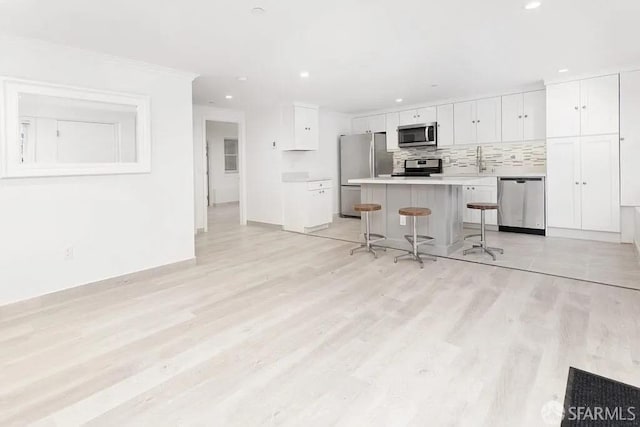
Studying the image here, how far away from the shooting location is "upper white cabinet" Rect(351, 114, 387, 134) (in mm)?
7320

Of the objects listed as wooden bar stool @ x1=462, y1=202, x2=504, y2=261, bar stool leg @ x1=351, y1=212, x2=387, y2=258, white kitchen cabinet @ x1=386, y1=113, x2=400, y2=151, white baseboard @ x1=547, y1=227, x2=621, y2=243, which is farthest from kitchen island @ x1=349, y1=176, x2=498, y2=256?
white kitchen cabinet @ x1=386, y1=113, x2=400, y2=151

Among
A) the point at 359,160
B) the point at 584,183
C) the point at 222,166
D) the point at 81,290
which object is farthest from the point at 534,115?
the point at 222,166

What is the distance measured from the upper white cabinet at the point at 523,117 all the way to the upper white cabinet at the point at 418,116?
122cm

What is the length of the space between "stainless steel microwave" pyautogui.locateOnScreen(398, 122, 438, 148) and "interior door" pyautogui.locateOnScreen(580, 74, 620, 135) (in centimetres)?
226

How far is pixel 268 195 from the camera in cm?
666

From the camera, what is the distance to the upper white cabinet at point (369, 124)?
732cm

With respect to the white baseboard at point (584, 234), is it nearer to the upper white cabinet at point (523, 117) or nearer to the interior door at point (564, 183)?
the interior door at point (564, 183)

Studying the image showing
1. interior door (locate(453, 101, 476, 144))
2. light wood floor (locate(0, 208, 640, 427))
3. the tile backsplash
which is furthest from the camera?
interior door (locate(453, 101, 476, 144))

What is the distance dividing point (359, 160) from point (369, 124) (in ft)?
2.71

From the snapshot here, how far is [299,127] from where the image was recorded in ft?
20.5

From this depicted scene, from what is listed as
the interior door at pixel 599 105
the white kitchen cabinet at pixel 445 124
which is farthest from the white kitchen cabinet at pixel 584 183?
the white kitchen cabinet at pixel 445 124

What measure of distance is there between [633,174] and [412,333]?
4.23m

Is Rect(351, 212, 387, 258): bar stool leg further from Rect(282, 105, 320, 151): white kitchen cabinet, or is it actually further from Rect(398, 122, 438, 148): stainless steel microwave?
Rect(398, 122, 438, 148): stainless steel microwave

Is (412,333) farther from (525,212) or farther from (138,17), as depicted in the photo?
(525,212)
